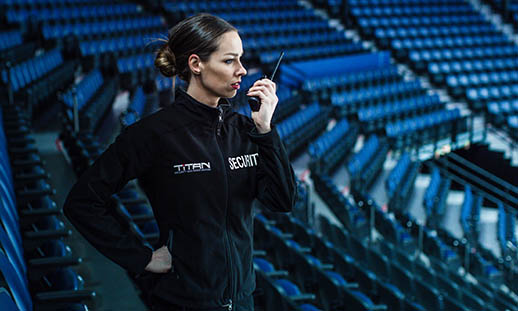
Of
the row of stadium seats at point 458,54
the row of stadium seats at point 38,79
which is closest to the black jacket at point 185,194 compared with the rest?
the row of stadium seats at point 38,79

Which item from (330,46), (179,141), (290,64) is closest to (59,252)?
(179,141)

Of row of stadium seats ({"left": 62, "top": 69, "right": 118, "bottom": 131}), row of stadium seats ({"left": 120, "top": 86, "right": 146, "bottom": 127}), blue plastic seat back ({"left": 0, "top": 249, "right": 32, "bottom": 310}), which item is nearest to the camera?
blue plastic seat back ({"left": 0, "top": 249, "right": 32, "bottom": 310})

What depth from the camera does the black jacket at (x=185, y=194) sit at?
514 millimetres

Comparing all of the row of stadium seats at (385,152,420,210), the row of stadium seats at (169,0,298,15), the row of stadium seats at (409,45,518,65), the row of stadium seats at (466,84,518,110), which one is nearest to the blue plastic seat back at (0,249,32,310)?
the row of stadium seats at (385,152,420,210)

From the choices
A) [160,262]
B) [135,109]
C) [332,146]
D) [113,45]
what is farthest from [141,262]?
[113,45]

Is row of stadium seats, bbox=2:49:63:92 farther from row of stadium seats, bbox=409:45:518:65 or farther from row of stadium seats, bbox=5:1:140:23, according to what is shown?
row of stadium seats, bbox=409:45:518:65

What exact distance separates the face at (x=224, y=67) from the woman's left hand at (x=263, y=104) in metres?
0.02

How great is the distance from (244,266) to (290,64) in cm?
385

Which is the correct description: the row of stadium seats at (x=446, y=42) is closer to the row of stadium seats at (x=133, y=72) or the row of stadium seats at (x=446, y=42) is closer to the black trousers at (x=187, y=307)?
the row of stadium seats at (x=133, y=72)

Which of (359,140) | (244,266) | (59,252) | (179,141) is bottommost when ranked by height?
(359,140)

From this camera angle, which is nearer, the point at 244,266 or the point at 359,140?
the point at 244,266

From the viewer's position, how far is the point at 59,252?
93 centimetres

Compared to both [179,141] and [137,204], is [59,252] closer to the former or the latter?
[137,204]

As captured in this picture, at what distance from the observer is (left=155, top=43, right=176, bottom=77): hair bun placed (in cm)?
53
